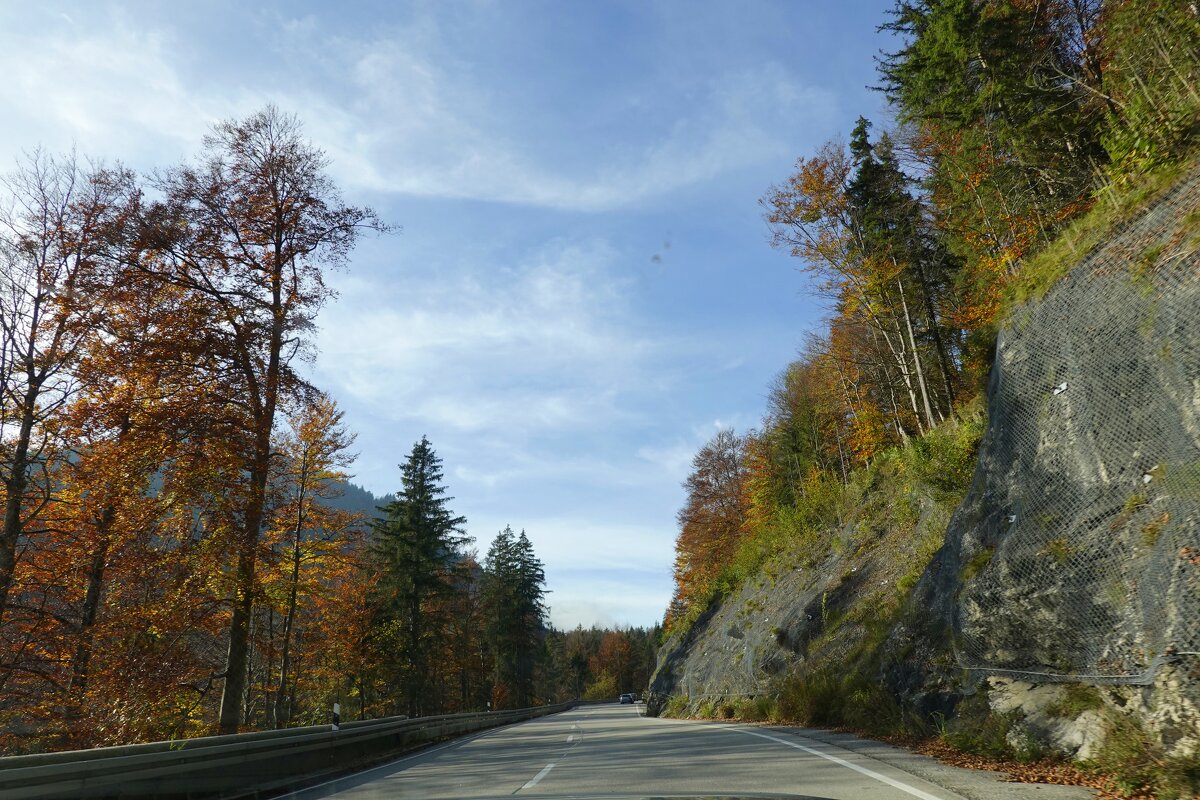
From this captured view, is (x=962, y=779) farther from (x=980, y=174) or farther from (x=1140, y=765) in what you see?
(x=980, y=174)

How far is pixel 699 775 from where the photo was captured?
27.0ft

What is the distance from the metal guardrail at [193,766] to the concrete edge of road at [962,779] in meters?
8.25

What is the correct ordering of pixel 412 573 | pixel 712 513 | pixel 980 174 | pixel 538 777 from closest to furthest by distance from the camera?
pixel 538 777 → pixel 980 174 → pixel 412 573 → pixel 712 513

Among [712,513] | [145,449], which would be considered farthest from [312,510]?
[712,513]

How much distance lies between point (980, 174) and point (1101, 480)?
1308 cm

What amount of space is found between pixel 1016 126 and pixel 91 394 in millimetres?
21462

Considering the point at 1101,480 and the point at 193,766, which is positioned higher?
the point at 1101,480

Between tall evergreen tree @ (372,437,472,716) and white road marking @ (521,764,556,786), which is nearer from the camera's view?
white road marking @ (521,764,556,786)

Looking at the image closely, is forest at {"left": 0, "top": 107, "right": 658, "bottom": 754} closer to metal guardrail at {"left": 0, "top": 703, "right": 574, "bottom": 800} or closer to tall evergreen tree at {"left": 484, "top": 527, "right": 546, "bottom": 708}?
metal guardrail at {"left": 0, "top": 703, "right": 574, "bottom": 800}

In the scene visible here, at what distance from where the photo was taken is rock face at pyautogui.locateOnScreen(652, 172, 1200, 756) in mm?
6770

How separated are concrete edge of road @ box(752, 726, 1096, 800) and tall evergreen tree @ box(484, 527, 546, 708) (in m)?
49.6

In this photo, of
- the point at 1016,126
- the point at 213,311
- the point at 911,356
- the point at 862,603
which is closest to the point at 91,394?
the point at 213,311

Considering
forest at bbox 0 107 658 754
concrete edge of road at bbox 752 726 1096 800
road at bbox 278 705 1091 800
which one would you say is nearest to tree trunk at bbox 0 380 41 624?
forest at bbox 0 107 658 754

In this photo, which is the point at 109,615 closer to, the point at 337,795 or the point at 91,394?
the point at 91,394
